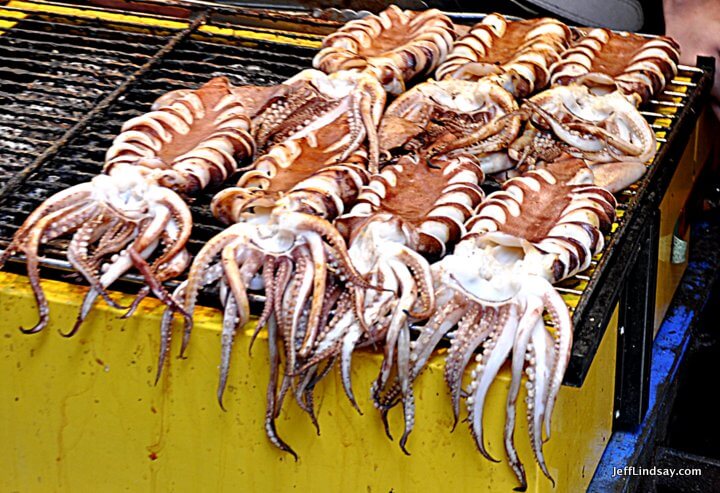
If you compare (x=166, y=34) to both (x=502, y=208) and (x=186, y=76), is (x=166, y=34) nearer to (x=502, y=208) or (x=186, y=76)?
(x=186, y=76)

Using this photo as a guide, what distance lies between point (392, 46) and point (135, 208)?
1409 mm

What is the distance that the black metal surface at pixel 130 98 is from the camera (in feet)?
8.27

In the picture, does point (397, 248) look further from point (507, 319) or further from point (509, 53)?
point (509, 53)

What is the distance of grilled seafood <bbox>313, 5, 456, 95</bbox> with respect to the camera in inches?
131

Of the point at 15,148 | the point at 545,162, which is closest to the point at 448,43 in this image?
the point at 545,162

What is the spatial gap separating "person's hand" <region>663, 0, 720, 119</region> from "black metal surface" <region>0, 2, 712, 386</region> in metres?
0.22

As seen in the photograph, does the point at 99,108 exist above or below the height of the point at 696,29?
below

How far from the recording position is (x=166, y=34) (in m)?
3.91

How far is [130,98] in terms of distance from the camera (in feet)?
11.2

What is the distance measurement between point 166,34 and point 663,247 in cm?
191

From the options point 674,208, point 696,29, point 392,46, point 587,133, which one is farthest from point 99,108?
point 696,29

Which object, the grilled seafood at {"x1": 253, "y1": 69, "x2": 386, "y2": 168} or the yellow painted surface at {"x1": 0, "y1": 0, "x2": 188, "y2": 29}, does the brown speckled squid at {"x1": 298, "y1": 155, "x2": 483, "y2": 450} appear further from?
the yellow painted surface at {"x1": 0, "y1": 0, "x2": 188, "y2": 29}

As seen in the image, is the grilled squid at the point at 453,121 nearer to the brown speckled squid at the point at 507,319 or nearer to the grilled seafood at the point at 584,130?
the grilled seafood at the point at 584,130

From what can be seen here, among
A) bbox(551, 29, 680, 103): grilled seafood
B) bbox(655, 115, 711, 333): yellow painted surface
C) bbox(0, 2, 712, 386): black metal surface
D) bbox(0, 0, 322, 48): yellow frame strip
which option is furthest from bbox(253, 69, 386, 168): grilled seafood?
bbox(655, 115, 711, 333): yellow painted surface
